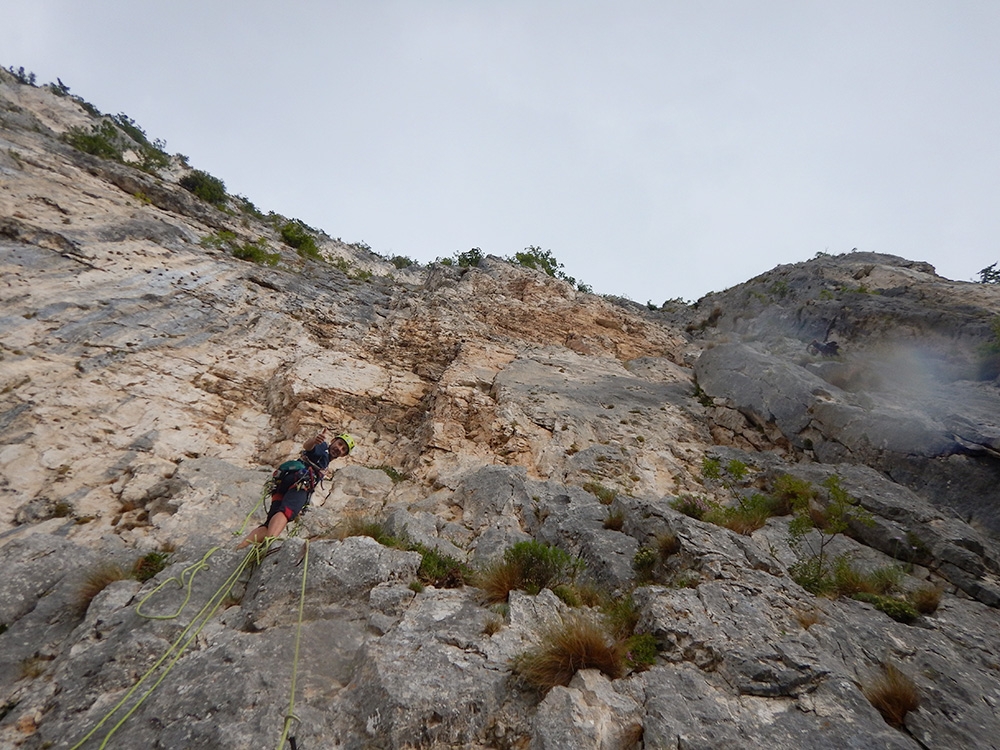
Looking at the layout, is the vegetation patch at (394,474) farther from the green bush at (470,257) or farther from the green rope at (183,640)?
the green bush at (470,257)

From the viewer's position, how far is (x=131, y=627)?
484 centimetres

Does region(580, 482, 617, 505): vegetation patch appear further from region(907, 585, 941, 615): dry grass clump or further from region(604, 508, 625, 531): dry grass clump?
region(907, 585, 941, 615): dry grass clump

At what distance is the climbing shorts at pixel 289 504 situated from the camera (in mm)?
6633

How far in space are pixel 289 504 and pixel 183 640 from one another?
216 centimetres

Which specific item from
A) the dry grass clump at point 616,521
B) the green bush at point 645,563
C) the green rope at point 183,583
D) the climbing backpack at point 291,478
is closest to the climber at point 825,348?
the dry grass clump at point 616,521

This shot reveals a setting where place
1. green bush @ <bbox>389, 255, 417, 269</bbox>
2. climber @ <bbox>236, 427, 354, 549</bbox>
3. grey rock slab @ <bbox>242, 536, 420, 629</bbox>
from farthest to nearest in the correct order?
green bush @ <bbox>389, 255, 417, 269</bbox> < climber @ <bbox>236, 427, 354, 549</bbox> < grey rock slab @ <bbox>242, 536, 420, 629</bbox>

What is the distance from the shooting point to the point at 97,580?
17.9 ft

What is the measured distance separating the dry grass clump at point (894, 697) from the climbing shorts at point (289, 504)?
7.13m

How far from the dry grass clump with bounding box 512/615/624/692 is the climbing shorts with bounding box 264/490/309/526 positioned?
13.3 ft

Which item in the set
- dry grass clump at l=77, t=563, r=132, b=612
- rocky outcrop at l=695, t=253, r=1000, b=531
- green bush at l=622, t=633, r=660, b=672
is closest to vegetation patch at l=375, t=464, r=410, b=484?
dry grass clump at l=77, t=563, r=132, b=612

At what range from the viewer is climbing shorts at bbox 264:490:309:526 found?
663 centimetres

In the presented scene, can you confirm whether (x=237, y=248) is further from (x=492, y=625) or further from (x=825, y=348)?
(x=825, y=348)

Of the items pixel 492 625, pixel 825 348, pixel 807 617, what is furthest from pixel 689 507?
pixel 825 348

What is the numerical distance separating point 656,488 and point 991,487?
5536 mm
